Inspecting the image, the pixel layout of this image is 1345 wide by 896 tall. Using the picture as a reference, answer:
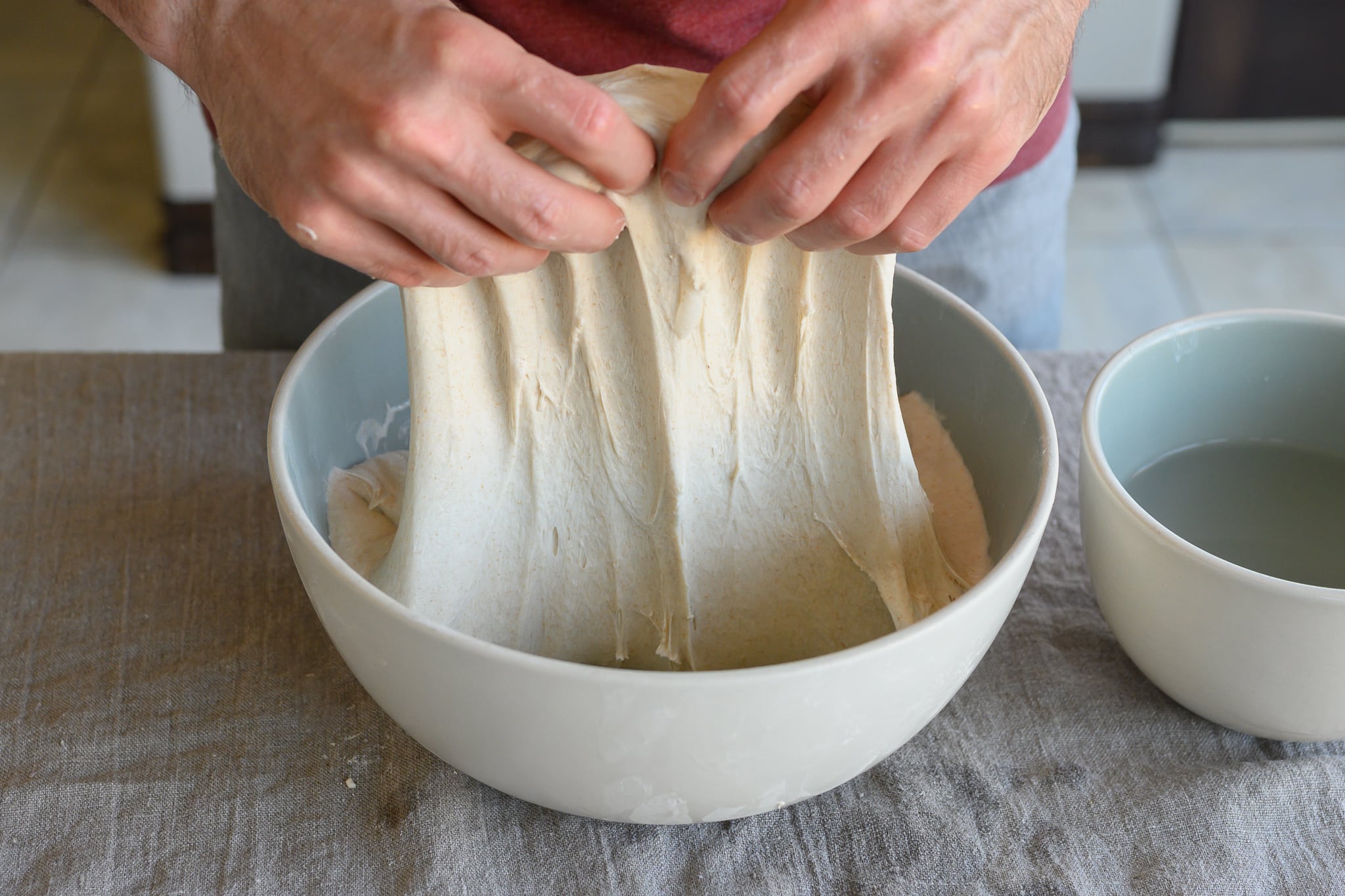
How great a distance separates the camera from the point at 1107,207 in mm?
2078

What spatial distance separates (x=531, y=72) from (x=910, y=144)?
14 centimetres

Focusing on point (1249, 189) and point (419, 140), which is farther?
point (1249, 189)

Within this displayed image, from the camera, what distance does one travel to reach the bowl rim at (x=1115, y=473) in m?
0.43

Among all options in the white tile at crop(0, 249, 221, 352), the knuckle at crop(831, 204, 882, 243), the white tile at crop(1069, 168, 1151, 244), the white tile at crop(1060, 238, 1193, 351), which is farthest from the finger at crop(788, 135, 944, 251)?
the white tile at crop(1069, 168, 1151, 244)

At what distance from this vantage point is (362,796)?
18.9 inches

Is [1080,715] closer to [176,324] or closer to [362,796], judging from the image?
[362,796]

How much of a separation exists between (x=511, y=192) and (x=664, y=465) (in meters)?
0.15

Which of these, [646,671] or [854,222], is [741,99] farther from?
[646,671]

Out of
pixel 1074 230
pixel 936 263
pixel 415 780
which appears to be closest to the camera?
pixel 415 780

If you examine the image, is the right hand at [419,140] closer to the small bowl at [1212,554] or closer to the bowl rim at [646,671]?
the bowl rim at [646,671]

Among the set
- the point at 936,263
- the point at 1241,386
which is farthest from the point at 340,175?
the point at 936,263

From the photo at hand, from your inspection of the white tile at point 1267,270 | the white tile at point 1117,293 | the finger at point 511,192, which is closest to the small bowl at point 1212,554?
the finger at point 511,192

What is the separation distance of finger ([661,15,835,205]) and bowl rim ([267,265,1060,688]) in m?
0.17

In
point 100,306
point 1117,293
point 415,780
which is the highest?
point 415,780
